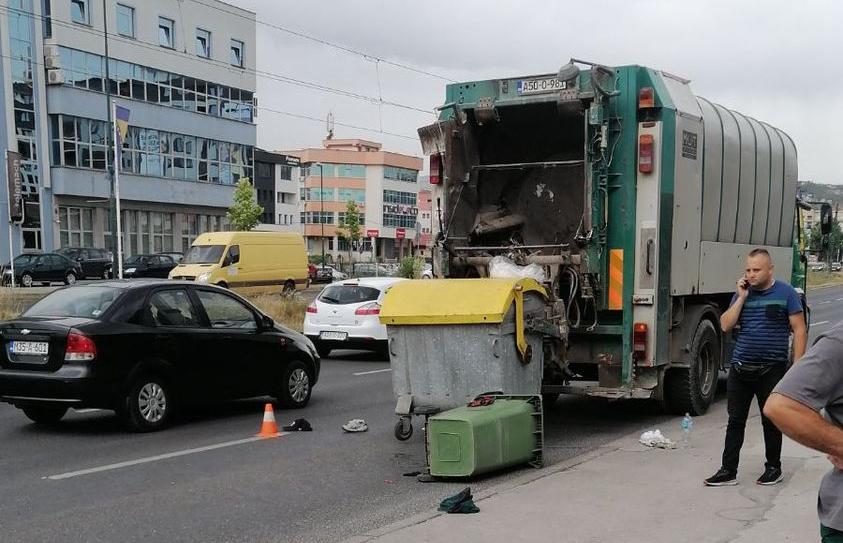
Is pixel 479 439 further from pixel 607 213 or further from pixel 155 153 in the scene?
pixel 155 153

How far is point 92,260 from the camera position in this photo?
132 feet

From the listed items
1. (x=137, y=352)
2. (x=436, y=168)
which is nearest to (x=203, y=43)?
(x=436, y=168)

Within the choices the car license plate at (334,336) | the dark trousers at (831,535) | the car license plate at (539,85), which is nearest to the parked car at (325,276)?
the car license plate at (334,336)

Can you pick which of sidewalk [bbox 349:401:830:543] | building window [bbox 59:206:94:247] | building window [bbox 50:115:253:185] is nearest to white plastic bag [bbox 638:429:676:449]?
sidewalk [bbox 349:401:830:543]

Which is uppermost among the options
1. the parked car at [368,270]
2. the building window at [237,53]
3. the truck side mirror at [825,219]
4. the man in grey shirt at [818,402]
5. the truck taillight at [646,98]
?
the building window at [237,53]

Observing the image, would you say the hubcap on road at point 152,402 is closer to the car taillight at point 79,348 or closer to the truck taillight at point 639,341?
the car taillight at point 79,348

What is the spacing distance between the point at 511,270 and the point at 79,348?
4.27 m

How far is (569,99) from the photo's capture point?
29.2ft

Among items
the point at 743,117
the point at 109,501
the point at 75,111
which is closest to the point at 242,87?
the point at 75,111

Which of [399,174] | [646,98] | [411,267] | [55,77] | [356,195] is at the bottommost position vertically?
[411,267]

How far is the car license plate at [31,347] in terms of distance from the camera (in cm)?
880

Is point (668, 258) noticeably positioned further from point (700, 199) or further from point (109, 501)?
point (109, 501)

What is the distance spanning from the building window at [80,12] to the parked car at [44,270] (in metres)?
15.3

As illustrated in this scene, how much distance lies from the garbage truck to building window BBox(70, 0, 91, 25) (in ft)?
138
